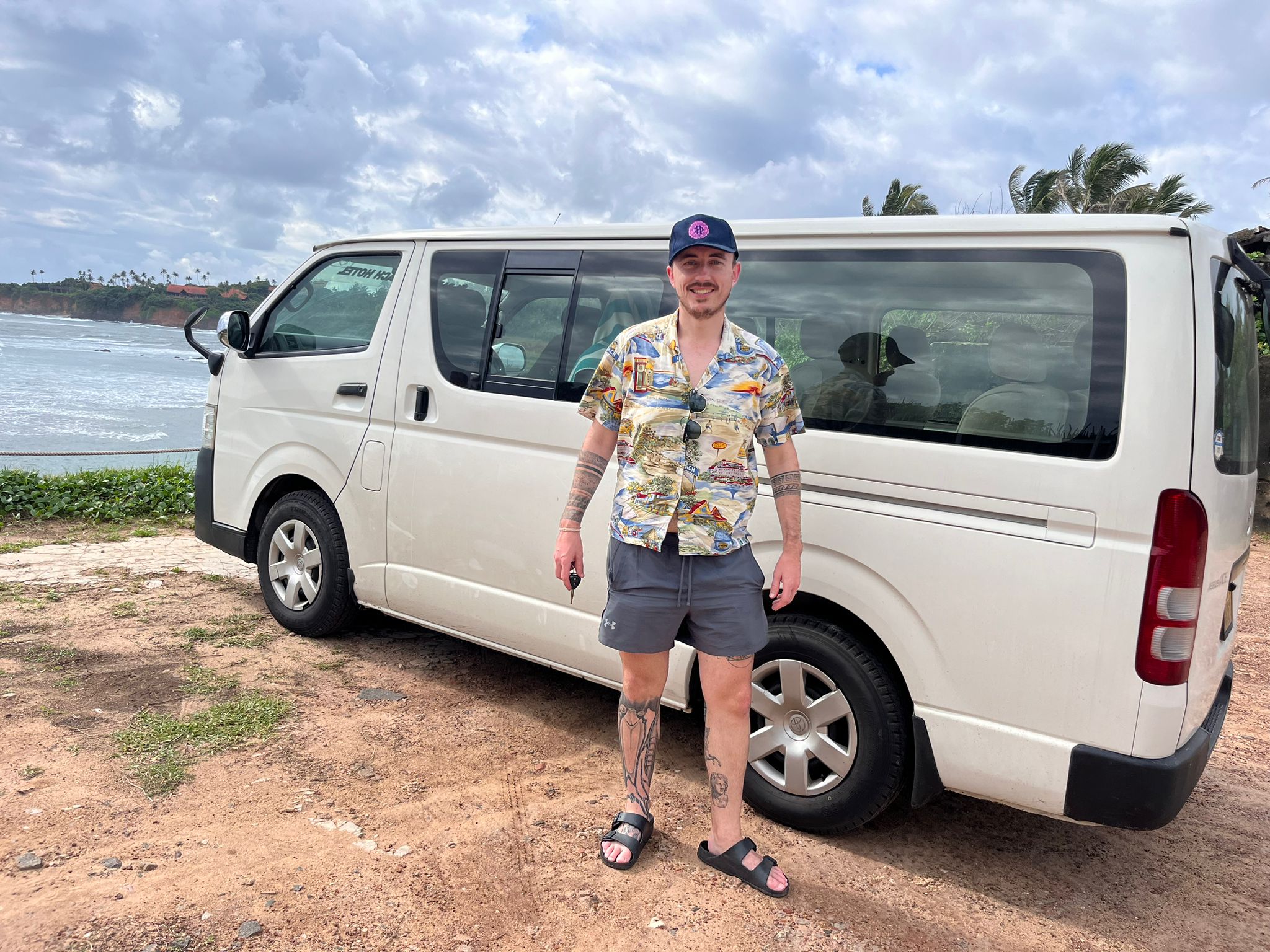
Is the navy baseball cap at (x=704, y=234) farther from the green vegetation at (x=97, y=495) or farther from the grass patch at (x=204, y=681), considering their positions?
the green vegetation at (x=97, y=495)

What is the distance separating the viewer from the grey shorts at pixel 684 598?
8.35 feet

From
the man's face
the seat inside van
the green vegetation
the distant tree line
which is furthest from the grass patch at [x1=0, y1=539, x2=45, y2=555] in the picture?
the distant tree line

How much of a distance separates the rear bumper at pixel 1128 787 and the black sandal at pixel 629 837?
48.2 inches

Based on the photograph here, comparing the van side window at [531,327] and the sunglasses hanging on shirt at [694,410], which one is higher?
the van side window at [531,327]

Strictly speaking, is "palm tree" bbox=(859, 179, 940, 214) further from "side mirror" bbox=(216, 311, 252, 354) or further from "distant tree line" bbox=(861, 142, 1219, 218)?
"side mirror" bbox=(216, 311, 252, 354)

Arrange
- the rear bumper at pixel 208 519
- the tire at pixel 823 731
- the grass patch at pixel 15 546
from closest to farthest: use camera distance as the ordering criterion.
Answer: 1. the tire at pixel 823 731
2. the rear bumper at pixel 208 519
3. the grass patch at pixel 15 546

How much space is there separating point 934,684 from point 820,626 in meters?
0.39

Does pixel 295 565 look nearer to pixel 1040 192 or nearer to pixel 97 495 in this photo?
pixel 97 495

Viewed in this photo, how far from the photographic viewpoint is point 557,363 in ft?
11.8

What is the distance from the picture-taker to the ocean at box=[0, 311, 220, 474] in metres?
15.5

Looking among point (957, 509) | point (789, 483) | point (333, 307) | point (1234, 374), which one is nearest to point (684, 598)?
point (789, 483)

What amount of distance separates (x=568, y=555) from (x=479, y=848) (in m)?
1.03

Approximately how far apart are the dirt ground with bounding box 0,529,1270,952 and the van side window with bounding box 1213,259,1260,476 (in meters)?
1.39

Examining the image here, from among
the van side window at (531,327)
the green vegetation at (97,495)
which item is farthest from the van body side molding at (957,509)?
the green vegetation at (97,495)
